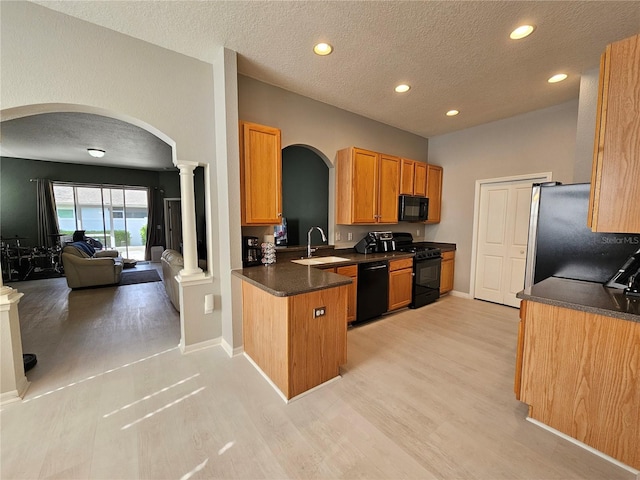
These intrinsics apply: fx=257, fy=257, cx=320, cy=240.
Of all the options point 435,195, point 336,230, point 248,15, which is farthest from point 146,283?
point 435,195

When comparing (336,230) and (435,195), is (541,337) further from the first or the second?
(435,195)

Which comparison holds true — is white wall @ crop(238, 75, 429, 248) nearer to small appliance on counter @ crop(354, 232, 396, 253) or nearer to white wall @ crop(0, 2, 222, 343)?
small appliance on counter @ crop(354, 232, 396, 253)

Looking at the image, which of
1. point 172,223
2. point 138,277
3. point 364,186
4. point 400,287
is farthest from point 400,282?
point 172,223

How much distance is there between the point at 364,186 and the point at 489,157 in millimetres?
2264

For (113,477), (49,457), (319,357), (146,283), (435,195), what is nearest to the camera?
(113,477)

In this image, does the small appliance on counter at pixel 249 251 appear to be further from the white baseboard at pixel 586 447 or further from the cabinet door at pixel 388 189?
the white baseboard at pixel 586 447

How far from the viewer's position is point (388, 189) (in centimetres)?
397

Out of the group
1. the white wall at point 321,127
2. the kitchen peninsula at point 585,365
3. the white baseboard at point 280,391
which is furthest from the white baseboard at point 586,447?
→ the white wall at point 321,127

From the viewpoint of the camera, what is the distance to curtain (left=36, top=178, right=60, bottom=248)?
6.62 metres

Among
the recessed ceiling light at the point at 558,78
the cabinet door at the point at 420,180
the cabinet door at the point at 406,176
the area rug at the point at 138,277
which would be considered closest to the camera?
the recessed ceiling light at the point at 558,78

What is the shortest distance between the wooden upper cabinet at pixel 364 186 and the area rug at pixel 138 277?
4954mm

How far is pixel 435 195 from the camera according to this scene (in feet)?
15.5

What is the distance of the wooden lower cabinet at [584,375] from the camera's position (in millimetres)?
1365

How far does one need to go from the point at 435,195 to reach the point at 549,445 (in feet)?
12.6
